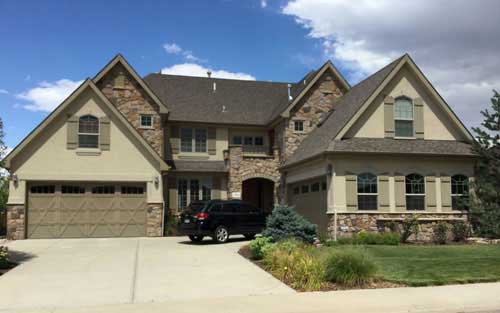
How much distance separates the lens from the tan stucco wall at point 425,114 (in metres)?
22.5

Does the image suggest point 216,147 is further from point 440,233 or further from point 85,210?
point 440,233

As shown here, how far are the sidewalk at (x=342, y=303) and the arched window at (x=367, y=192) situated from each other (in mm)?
10591

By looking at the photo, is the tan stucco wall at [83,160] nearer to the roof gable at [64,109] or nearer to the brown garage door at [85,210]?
the roof gable at [64,109]

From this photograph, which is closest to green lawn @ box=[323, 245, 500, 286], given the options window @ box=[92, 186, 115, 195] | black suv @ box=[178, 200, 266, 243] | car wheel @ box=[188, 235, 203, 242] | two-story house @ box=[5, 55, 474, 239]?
two-story house @ box=[5, 55, 474, 239]

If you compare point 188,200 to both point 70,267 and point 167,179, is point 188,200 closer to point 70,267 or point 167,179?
point 167,179

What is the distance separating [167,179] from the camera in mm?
28219

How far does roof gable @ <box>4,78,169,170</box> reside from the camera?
23.9 metres

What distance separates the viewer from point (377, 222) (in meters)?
21.5

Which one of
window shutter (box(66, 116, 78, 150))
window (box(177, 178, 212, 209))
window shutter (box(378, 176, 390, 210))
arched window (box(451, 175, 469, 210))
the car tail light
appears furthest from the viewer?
window (box(177, 178, 212, 209))

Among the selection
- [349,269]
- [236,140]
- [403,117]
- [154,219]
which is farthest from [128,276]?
[236,140]

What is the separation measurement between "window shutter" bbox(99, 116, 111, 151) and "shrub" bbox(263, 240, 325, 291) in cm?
1314

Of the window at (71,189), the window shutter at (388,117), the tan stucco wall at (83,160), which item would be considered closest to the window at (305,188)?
the window shutter at (388,117)

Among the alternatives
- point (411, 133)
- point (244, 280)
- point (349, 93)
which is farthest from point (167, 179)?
point (244, 280)

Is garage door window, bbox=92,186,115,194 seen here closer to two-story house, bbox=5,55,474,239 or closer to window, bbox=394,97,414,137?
two-story house, bbox=5,55,474,239
